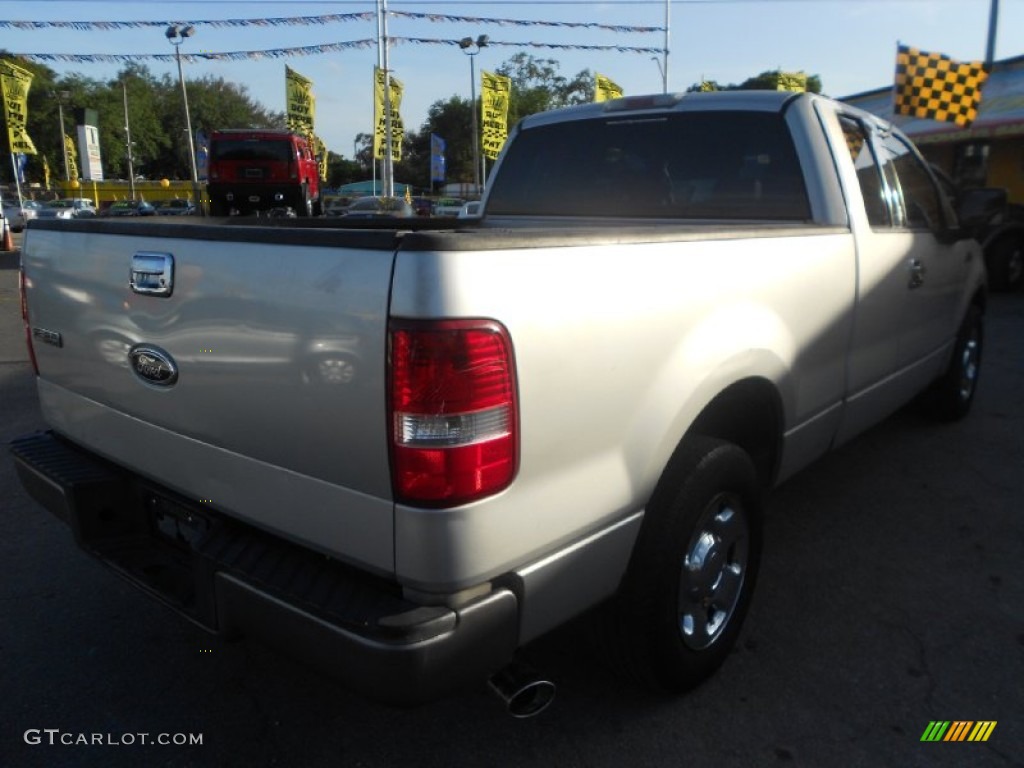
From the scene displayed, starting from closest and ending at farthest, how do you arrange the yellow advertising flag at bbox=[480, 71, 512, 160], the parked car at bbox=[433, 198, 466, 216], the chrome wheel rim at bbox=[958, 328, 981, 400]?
the chrome wheel rim at bbox=[958, 328, 981, 400] < the yellow advertising flag at bbox=[480, 71, 512, 160] < the parked car at bbox=[433, 198, 466, 216]

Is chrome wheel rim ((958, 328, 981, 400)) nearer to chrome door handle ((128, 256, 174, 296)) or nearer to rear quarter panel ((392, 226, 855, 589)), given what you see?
rear quarter panel ((392, 226, 855, 589))

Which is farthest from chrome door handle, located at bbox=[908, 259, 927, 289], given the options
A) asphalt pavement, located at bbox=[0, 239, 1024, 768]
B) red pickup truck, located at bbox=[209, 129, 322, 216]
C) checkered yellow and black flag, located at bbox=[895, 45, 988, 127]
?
red pickup truck, located at bbox=[209, 129, 322, 216]

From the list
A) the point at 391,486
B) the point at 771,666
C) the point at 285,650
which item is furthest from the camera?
the point at 771,666

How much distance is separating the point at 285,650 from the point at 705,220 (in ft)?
7.86

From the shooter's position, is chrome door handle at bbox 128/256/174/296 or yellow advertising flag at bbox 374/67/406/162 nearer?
chrome door handle at bbox 128/256/174/296

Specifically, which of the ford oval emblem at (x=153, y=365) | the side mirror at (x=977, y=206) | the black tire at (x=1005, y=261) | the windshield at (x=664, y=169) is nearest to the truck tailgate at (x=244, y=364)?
the ford oval emblem at (x=153, y=365)

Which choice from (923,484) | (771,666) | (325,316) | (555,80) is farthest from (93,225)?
(555,80)

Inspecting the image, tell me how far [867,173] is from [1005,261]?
10.2 meters

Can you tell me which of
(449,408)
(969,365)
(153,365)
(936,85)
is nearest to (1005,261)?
(936,85)

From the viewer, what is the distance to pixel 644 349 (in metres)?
1.89

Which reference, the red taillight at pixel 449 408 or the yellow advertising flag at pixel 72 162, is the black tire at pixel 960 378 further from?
the yellow advertising flag at pixel 72 162

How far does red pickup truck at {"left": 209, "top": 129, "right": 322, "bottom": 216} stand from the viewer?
19812 mm

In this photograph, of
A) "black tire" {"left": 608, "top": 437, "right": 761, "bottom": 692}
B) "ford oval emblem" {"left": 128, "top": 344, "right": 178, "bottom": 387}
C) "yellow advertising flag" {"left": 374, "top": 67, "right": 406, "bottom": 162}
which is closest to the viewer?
"ford oval emblem" {"left": 128, "top": 344, "right": 178, "bottom": 387}

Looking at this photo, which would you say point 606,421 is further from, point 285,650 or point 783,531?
point 783,531
